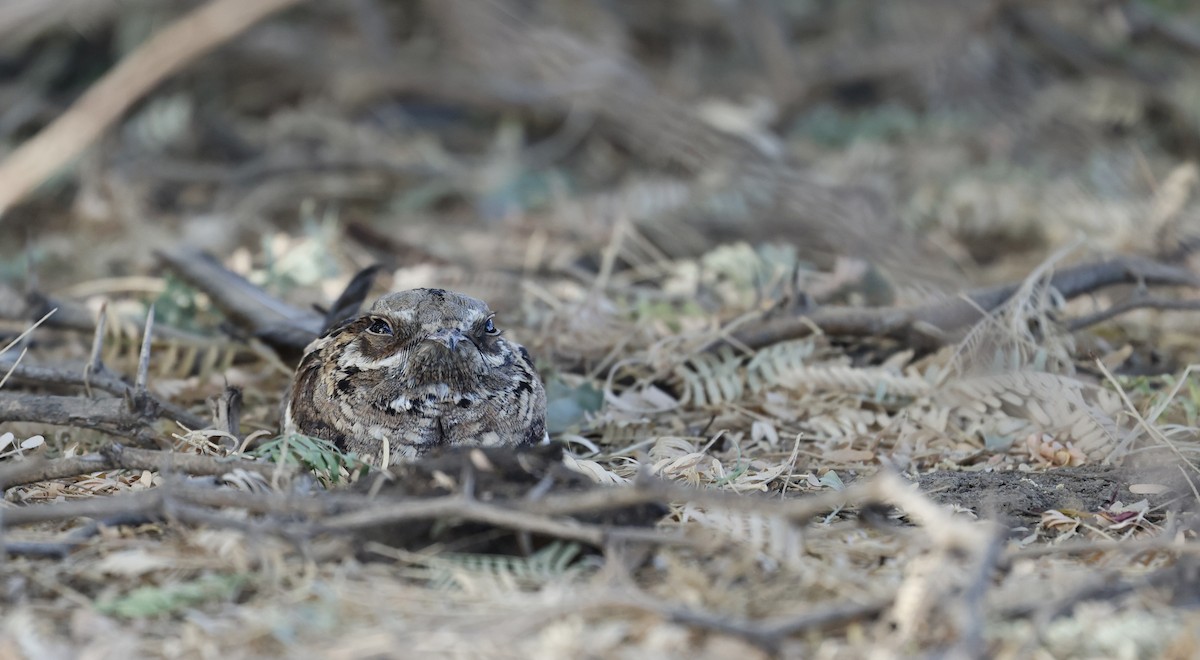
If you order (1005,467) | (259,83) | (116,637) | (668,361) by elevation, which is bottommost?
(1005,467)

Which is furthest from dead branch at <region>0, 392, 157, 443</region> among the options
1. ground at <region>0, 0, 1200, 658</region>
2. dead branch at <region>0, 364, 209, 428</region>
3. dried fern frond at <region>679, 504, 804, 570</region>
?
dried fern frond at <region>679, 504, 804, 570</region>

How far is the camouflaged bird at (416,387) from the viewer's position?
11.4ft

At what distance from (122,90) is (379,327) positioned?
103 centimetres

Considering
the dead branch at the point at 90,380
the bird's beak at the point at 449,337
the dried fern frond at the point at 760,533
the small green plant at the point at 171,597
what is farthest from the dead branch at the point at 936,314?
the small green plant at the point at 171,597

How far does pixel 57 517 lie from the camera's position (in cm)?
268

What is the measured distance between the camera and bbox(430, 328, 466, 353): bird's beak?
3.40m

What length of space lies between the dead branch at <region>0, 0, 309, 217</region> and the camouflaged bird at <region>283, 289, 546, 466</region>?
91 centimetres

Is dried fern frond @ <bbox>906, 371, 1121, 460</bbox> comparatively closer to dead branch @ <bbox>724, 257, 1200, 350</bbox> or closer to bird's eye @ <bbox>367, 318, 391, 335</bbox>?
dead branch @ <bbox>724, 257, 1200, 350</bbox>

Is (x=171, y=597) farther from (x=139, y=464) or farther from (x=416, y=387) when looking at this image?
(x=416, y=387)

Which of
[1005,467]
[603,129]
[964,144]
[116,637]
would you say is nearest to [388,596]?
[116,637]

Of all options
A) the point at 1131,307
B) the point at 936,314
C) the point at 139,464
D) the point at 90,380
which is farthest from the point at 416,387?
the point at 1131,307

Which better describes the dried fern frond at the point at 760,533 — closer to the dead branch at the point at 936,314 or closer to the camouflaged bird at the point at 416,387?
the camouflaged bird at the point at 416,387

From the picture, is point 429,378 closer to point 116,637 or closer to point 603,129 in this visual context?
point 116,637

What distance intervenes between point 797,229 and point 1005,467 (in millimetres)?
2216
